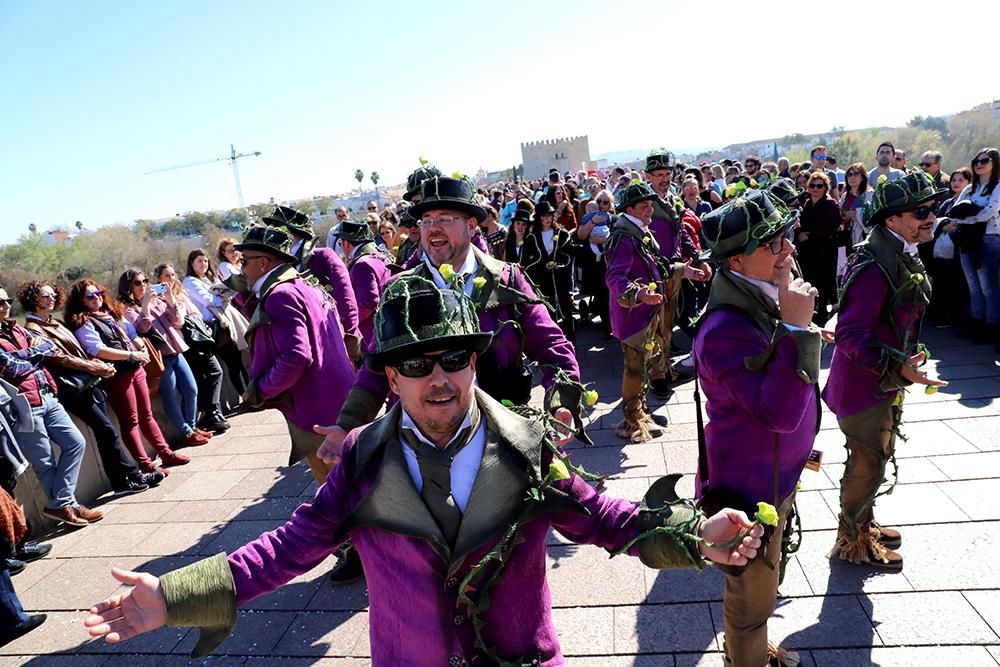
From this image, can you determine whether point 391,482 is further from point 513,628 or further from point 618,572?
point 618,572

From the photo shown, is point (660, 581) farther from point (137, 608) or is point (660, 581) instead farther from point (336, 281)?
point (336, 281)

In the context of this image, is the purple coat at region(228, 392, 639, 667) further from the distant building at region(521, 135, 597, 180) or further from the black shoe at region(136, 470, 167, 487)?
the distant building at region(521, 135, 597, 180)

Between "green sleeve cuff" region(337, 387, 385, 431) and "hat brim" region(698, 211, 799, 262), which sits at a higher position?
"hat brim" region(698, 211, 799, 262)

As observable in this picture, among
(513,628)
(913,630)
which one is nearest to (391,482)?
(513,628)

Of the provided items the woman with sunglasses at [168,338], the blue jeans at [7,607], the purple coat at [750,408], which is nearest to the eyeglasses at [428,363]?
the purple coat at [750,408]

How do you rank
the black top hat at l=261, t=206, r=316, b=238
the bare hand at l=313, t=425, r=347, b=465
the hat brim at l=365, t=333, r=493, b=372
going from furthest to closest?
1. the black top hat at l=261, t=206, r=316, b=238
2. the bare hand at l=313, t=425, r=347, b=465
3. the hat brim at l=365, t=333, r=493, b=372

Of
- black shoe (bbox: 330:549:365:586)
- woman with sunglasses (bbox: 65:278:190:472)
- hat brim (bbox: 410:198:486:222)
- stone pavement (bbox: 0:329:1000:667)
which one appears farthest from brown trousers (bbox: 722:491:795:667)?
woman with sunglasses (bbox: 65:278:190:472)

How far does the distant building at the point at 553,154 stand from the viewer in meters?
87.4

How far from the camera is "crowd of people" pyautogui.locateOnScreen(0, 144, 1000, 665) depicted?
189cm

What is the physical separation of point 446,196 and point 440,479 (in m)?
1.99

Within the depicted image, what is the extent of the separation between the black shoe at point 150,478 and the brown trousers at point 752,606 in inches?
233

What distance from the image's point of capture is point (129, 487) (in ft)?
21.4

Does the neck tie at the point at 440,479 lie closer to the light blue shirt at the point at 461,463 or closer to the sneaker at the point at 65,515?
the light blue shirt at the point at 461,463

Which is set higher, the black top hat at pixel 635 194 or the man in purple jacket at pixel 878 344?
the black top hat at pixel 635 194
